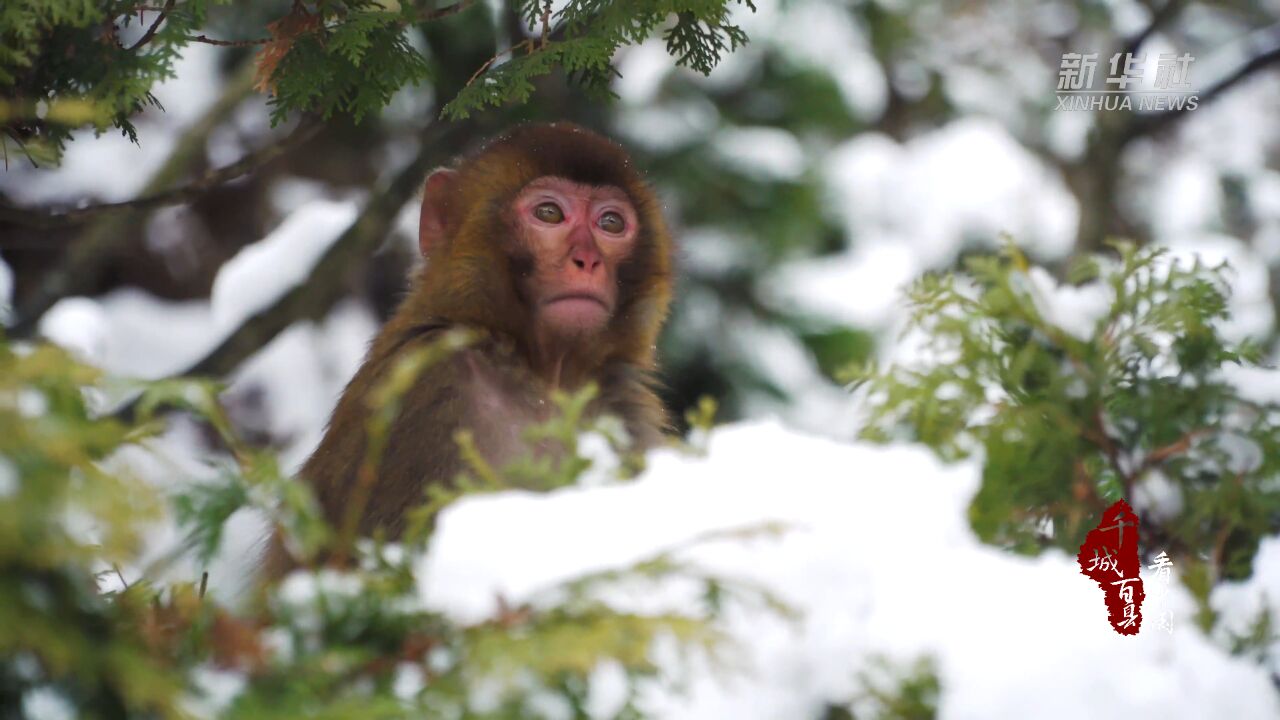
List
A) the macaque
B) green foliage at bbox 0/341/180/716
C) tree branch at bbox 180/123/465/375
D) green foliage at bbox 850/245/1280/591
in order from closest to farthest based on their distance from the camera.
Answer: green foliage at bbox 0/341/180/716, green foliage at bbox 850/245/1280/591, the macaque, tree branch at bbox 180/123/465/375

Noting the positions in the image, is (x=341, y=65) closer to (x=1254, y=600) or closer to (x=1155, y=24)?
(x=1254, y=600)

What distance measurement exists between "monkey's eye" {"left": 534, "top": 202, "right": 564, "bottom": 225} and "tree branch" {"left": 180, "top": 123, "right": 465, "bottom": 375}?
0.96 metres

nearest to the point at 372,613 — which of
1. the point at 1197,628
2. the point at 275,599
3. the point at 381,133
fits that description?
the point at 275,599

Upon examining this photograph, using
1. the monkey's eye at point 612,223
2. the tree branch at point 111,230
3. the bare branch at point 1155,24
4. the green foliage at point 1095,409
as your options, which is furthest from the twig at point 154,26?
the bare branch at point 1155,24

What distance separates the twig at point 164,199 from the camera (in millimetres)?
2812

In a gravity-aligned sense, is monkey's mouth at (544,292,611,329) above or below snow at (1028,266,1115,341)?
above

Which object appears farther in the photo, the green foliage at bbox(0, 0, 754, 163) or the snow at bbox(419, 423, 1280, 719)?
the green foliage at bbox(0, 0, 754, 163)

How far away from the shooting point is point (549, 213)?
385 cm

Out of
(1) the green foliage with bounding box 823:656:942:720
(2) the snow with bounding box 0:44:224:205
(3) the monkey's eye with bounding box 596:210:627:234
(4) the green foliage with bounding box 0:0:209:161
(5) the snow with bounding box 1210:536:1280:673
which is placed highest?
(2) the snow with bounding box 0:44:224:205

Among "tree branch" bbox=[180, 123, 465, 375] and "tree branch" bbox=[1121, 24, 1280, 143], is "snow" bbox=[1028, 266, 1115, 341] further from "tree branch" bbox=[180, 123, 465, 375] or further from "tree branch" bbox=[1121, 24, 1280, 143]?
"tree branch" bbox=[1121, 24, 1280, 143]

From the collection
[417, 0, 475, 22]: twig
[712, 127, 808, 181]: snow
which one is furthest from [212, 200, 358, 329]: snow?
[417, 0, 475, 22]: twig

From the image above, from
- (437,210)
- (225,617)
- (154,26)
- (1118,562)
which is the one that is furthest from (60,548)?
(437,210)

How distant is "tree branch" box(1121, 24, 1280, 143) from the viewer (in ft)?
17.9

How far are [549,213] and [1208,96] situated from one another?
301 centimetres
